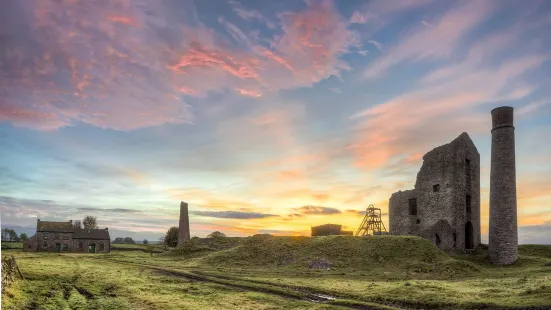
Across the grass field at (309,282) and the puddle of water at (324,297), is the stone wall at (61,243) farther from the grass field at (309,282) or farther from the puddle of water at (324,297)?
the puddle of water at (324,297)

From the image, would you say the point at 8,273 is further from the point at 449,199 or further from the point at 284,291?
→ the point at 449,199

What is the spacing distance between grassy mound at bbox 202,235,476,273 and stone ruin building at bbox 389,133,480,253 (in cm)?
1057

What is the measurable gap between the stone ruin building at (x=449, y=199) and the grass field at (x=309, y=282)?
635cm

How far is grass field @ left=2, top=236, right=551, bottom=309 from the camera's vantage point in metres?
24.3

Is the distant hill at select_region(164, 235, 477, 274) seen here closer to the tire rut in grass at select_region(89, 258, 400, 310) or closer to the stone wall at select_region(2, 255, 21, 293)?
the tire rut in grass at select_region(89, 258, 400, 310)

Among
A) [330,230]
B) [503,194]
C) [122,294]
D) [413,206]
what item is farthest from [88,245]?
[503,194]

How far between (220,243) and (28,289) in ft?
145

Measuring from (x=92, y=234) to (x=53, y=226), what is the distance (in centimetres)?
862

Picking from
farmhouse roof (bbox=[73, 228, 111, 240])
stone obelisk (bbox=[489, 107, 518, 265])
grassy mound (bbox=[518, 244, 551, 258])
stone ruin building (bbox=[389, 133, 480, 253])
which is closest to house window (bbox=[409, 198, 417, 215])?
stone ruin building (bbox=[389, 133, 480, 253])

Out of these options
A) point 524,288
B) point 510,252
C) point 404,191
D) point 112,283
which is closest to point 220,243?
point 404,191

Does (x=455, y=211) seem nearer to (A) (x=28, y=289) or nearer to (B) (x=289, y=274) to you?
(B) (x=289, y=274)

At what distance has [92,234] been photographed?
94438mm

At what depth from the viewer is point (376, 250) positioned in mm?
48531

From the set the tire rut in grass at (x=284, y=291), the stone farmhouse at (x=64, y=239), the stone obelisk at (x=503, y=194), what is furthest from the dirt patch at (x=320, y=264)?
the stone farmhouse at (x=64, y=239)
